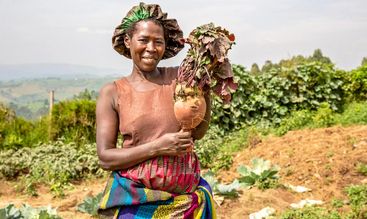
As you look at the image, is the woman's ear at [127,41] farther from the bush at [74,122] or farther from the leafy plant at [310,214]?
the bush at [74,122]

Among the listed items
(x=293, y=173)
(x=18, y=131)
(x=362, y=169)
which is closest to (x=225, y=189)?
(x=293, y=173)

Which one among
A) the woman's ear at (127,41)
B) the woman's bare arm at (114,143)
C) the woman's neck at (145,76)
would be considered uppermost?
the woman's ear at (127,41)

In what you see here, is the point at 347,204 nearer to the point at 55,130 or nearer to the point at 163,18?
the point at 163,18

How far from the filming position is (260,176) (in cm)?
561

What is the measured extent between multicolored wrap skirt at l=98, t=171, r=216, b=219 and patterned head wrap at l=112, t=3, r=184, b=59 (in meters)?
0.54

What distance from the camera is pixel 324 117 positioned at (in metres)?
8.70

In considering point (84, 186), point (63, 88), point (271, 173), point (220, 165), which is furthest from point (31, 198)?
point (63, 88)

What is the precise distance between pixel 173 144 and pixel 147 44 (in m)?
0.41

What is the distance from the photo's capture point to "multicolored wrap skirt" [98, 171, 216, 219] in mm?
1833

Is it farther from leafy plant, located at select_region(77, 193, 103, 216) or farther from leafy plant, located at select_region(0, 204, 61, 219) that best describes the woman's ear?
leafy plant, located at select_region(77, 193, 103, 216)

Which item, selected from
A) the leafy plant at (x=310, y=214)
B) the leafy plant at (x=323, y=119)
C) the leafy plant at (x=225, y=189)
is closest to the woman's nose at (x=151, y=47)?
the leafy plant at (x=310, y=214)

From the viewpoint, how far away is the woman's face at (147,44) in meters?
1.87

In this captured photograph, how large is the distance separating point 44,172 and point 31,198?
0.92m

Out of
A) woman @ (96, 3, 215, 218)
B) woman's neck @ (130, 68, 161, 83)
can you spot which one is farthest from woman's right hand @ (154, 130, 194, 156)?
woman's neck @ (130, 68, 161, 83)
